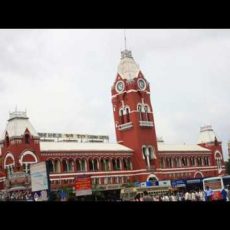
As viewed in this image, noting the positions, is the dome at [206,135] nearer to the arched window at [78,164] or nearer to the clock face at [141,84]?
the clock face at [141,84]

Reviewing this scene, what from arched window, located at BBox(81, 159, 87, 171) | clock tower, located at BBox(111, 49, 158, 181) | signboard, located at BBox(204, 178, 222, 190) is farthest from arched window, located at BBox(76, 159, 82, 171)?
signboard, located at BBox(204, 178, 222, 190)

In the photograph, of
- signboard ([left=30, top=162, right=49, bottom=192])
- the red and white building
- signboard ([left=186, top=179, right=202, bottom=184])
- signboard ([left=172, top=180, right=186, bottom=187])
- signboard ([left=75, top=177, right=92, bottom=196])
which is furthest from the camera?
the red and white building

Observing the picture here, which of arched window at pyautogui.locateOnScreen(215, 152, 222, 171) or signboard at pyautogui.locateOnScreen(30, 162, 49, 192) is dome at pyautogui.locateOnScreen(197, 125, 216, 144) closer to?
arched window at pyautogui.locateOnScreen(215, 152, 222, 171)

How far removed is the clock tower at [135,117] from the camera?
4906cm

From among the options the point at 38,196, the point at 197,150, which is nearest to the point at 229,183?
the point at 38,196

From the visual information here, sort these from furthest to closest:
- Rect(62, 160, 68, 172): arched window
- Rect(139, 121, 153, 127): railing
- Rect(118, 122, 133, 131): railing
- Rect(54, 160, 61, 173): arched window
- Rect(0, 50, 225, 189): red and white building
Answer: Rect(139, 121, 153, 127): railing < Rect(118, 122, 133, 131): railing < Rect(62, 160, 68, 172): arched window < Rect(54, 160, 61, 173): arched window < Rect(0, 50, 225, 189): red and white building

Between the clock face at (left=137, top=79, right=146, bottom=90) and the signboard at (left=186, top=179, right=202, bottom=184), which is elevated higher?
the clock face at (left=137, top=79, right=146, bottom=90)

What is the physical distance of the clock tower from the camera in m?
49.1

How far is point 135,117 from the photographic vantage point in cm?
4947

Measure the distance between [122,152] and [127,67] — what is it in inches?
424

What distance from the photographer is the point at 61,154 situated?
136 ft

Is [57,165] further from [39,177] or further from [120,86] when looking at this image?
[120,86]
